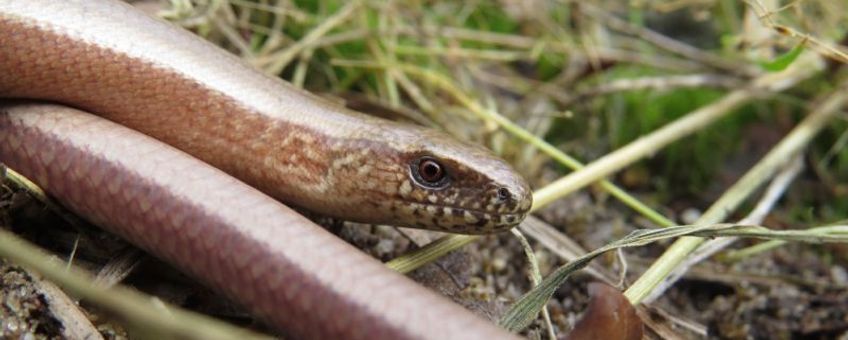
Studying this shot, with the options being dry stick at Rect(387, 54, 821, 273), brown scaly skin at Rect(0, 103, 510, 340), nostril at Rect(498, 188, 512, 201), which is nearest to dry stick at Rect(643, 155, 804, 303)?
dry stick at Rect(387, 54, 821, 273)

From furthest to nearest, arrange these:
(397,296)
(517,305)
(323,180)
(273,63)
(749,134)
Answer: (749,134)
(273,63)
(323,180)
(517,305)
(397,296)

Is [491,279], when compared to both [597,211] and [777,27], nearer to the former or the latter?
[597,211]

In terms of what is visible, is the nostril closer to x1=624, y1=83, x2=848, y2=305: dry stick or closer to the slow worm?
the slow worm

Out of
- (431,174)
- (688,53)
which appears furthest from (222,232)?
(688,53)

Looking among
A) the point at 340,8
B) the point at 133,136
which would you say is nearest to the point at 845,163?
the point at 340,8

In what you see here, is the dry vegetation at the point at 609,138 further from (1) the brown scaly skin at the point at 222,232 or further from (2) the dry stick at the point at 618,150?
(1) the brown scaly skin at the point at 222,232
